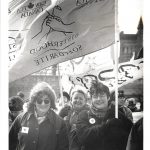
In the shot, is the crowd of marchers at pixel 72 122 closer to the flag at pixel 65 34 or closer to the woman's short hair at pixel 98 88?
the woman's short hair at pixel 98 88

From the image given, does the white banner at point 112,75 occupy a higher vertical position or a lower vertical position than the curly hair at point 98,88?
higher

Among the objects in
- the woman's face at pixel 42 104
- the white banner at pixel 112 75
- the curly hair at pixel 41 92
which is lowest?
the woman's face at pixel 42 104

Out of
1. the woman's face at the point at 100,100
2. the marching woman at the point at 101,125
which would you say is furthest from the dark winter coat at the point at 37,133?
the woman's face at the point at 100,100

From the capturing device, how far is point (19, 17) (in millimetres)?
2221

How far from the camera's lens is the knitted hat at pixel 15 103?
7.25ft

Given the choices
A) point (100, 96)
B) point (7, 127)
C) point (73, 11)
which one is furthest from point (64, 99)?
point (73, 11)

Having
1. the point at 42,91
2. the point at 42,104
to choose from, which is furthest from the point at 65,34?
the point at 42,104

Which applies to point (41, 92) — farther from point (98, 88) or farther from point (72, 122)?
point (98, 88)

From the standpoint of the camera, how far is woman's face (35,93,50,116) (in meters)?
2.22

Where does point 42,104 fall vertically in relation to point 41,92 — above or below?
below

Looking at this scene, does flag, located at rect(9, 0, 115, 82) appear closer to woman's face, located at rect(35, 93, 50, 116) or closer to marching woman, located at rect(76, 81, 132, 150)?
woman's face, located at rect(35, 93, 50, 116)

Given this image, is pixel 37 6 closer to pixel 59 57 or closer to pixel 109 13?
pixel 59 57

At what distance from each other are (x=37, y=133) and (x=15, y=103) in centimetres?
31

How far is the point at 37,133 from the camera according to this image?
2217 millimetres
